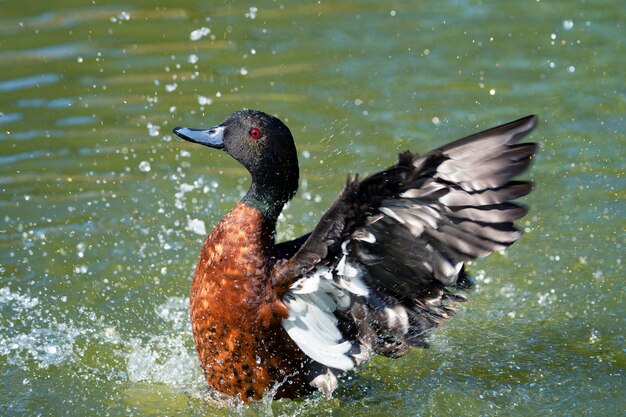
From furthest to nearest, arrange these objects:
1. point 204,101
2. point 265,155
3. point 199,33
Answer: point 199,33
point 204,101
point 265,155

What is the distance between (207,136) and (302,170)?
8.51 feet

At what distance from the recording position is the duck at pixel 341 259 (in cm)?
431

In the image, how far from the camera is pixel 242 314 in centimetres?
496

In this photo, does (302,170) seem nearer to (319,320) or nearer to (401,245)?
(319,320)

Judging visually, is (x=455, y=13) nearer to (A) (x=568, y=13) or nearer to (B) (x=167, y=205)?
(A) (x=568, y=13)

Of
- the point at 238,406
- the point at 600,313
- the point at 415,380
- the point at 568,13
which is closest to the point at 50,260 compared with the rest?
the point at 238,406

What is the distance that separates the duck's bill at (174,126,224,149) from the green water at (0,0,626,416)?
1.39 meters

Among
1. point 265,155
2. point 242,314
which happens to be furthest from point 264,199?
point 242,314

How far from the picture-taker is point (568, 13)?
9953 mm

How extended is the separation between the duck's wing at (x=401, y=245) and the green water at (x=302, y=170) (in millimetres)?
606

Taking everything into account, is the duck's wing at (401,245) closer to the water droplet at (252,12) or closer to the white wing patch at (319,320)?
the white wing patch at (319,320)

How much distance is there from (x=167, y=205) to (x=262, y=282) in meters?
2.84

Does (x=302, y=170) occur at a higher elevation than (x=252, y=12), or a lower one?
lower

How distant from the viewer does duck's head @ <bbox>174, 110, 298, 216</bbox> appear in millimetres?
5090
